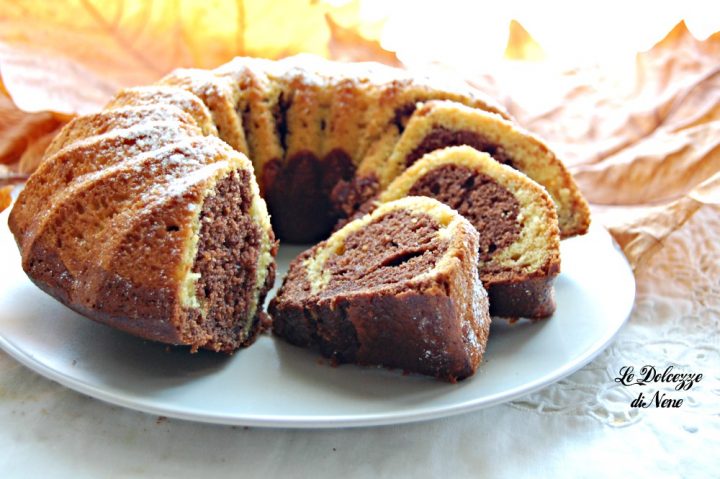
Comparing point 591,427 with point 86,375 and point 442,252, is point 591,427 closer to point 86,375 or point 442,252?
point 442,252

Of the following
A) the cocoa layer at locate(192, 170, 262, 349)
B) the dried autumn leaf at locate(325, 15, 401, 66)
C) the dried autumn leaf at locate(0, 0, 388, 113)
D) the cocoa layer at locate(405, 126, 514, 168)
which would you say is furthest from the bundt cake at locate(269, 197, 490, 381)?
the dried autumn leaf at locate(0, 0, 388, 113)

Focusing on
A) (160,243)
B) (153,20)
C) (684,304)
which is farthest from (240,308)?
(153,20)

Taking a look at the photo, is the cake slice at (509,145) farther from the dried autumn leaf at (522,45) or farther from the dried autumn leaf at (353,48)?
the dried autumn leaf at (522,45)

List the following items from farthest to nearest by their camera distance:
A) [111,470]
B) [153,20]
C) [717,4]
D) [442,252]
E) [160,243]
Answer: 1. [153,20]
2. [717,4]
3. [442,252]
4. [160,243]
5. [111,470]

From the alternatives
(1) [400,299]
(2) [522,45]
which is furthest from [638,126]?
(1) [400,299]

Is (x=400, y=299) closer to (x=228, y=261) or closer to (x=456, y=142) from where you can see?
(x=228, y=261)

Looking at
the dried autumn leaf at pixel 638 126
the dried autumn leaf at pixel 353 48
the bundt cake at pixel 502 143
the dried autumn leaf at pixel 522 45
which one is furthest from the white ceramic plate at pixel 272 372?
the dried autumn leaf at pixel 522 45
